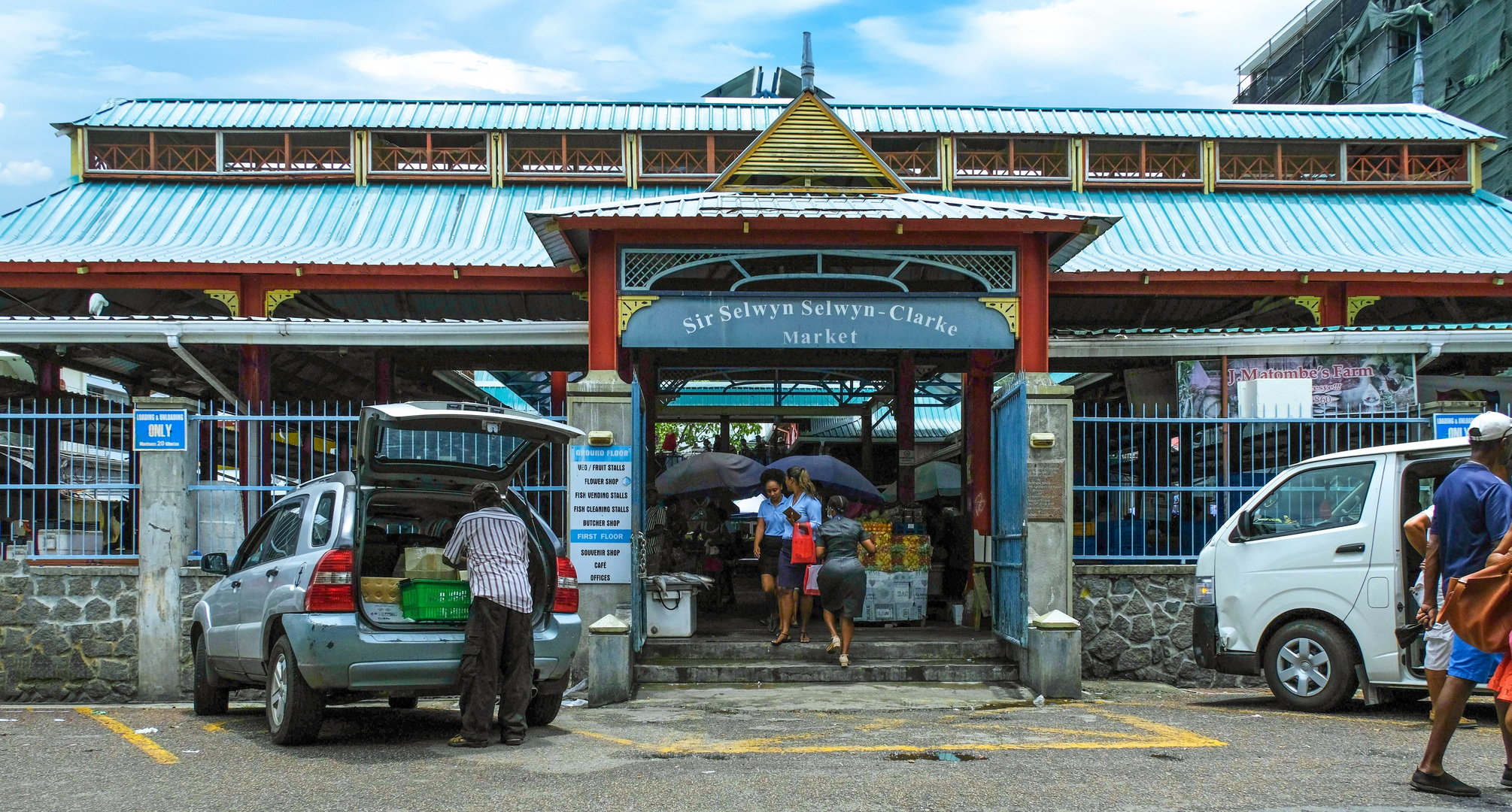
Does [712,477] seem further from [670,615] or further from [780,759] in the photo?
[780,759]

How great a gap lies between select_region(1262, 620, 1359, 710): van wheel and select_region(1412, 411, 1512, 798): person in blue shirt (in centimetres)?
243

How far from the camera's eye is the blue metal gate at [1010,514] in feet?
36.5

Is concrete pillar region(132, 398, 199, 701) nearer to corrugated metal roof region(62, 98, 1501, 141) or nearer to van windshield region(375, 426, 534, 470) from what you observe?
van windshield region(375, 426, 534, 470)

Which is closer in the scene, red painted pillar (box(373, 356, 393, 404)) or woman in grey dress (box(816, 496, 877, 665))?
woman in grey dress (box(816, 496, 877, 665))

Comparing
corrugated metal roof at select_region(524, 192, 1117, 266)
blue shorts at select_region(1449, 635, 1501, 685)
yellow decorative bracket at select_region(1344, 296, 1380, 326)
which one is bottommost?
blue shorts at select_region(1449, 635, 1501, 685)

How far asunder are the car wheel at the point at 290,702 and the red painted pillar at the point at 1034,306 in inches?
254

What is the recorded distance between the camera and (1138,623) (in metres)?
11.7

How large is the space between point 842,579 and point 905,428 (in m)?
7.15

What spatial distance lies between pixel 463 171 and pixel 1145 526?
1112cm

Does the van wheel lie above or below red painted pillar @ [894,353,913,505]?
below

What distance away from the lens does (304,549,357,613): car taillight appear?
778 cm

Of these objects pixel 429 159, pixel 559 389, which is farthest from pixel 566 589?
pixel 429 159

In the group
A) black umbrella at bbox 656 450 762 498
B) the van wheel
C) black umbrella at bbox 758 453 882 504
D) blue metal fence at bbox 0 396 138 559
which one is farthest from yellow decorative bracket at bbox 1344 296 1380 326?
blue metal fence at bbox 0 396 138 559

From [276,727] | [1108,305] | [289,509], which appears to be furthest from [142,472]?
[1108,305]
